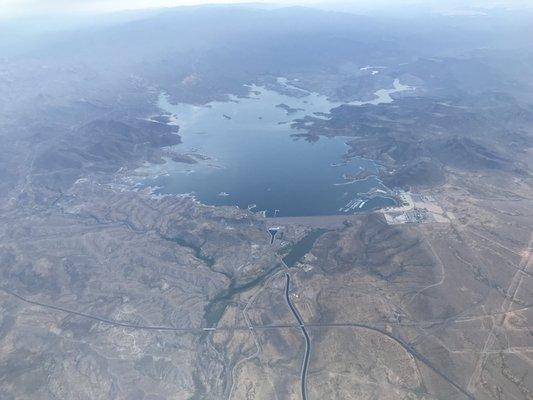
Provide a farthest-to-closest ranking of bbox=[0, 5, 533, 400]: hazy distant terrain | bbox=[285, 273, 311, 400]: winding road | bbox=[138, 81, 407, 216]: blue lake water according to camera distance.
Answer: bbox=[138, 81, 407, 216]: blue lake water, bbox=[0, 5, 533, 400]: hazy distant terrain, bbox=[285, 273, 311, 400]: winding road

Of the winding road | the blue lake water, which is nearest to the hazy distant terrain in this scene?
the winding road

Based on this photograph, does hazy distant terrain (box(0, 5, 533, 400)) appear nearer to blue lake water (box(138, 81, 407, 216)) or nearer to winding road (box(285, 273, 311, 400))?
winding road (box(285, 273, 311, 400))

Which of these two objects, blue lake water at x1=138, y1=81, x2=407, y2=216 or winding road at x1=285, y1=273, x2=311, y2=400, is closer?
winding road at x1=285, y1=273, x2=311, y2=400

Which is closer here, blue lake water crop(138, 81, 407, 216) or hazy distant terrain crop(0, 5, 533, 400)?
hazy distant terrain crop(0, 5, 533, 400)

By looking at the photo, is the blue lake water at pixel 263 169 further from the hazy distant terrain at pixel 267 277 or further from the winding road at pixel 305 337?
the winding road at pixel 305 337

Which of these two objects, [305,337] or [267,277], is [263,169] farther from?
[305,337]

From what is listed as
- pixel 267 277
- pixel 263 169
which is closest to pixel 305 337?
pixel 267 277

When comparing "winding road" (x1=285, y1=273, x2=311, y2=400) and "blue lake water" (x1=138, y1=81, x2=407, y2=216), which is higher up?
"winding road" (x1=285, y1=273, x2=311, y2=400)

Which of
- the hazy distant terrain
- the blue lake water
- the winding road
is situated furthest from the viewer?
the blue lake water

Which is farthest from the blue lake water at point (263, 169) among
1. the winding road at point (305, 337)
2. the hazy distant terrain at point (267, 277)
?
the winding road at point (305, 337)
